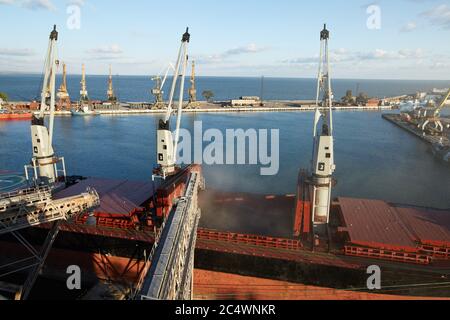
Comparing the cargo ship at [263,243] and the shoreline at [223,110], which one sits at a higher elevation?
the shoreline at [223,110]

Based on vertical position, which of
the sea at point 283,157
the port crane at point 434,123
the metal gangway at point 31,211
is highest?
the port crane at point 434,123

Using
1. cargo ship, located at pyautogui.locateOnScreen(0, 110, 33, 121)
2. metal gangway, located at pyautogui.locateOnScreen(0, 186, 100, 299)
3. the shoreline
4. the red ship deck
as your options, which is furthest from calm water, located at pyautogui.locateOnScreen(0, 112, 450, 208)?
metal gangway, located at pyautogui.locateOnScreen(0, 186, 100, 299)

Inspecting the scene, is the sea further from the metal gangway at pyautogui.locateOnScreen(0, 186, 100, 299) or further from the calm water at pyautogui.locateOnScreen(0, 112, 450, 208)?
the metal gangway at pyautogui.locateOnScreen(0, 186, 100, 299)

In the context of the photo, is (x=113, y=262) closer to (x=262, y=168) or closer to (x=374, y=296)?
(x=374, y=296)

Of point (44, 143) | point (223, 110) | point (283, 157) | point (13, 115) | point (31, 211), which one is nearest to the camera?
point (31, 211)

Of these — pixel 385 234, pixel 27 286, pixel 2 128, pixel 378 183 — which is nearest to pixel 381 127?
pixel 378 183

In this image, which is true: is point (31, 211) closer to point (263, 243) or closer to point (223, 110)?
point (263, 243)

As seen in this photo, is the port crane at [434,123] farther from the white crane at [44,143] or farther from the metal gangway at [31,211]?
the metal gangway at [31,211]

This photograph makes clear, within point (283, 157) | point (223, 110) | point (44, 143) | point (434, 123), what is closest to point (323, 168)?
point (44, 143)

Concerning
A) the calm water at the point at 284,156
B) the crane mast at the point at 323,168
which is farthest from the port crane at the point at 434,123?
the crane mast at the point at 323,168
